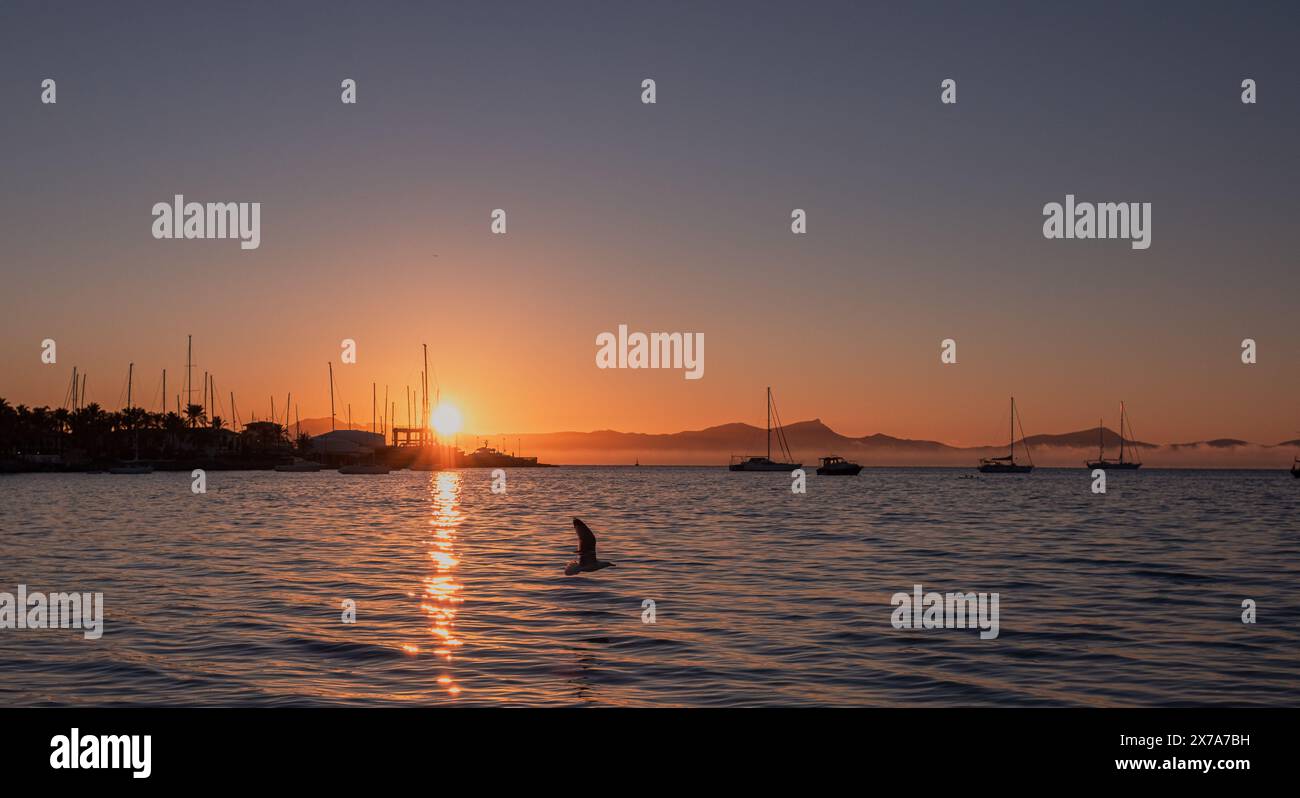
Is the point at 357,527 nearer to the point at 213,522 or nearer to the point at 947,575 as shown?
the point at 213,522

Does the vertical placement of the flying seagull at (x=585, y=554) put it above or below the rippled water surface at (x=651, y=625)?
above

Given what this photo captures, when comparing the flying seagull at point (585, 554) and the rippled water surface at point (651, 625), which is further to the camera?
the flying seagull at point (585, 554)

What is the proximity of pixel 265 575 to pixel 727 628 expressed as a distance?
1565cm

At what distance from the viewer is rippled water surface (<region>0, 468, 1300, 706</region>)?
48.0ft

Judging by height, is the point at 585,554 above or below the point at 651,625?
above

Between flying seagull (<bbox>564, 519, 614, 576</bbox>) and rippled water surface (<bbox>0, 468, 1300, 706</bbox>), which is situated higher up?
flying seagull (<bbox>564, 519, 614, 576</bbox>)

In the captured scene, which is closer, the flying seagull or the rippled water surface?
the rippled water surface

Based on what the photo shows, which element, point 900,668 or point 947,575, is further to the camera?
point 947,575

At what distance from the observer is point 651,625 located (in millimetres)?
20203

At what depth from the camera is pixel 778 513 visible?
225 feet

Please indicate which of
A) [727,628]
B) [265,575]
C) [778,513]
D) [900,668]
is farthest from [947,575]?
[778,513]

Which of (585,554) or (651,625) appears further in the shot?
(585,554)

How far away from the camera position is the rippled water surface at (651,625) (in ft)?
48.0
